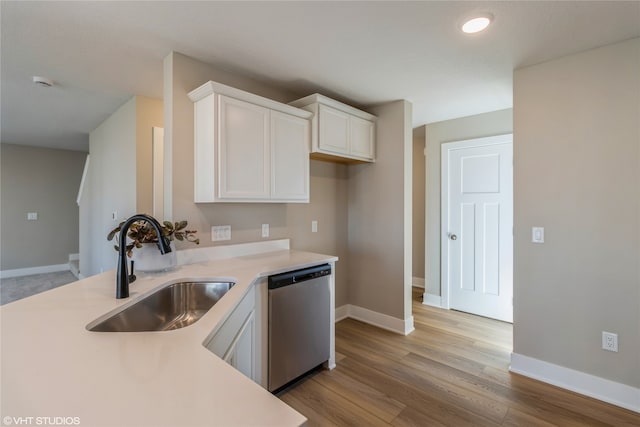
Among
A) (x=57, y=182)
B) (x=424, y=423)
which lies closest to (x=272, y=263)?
(x=424, y=423)

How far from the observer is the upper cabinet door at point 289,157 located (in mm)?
2404

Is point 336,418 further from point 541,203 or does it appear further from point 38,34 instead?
point 38,34

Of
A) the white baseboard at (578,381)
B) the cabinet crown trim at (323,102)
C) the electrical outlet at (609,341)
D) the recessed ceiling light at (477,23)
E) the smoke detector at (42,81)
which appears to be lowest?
the white baseboard at (578,381)

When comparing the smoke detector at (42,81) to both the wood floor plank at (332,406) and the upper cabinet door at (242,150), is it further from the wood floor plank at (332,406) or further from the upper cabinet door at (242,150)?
the wood floor plank at (332,406)

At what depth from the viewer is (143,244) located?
70.1 inches

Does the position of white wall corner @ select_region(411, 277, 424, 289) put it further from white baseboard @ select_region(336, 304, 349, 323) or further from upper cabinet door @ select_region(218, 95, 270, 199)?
upper cabinet door @ select_region(218, 95, 270, 199)

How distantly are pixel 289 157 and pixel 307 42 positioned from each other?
862 mm

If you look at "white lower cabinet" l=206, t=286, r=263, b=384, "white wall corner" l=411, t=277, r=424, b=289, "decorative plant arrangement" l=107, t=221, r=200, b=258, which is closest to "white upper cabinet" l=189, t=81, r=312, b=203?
"decorative plant arrangement" l=107, t=221, r=200, b=258

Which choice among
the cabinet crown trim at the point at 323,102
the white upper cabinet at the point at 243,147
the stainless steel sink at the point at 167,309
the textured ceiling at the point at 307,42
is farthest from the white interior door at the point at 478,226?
the stainless steel sink at the point at 167,309

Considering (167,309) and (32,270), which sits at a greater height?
(167,309)

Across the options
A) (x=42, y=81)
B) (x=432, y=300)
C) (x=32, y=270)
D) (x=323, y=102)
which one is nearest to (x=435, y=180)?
(x=432, y=300)

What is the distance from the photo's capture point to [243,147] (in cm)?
220

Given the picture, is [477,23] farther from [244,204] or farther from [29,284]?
[29,284]

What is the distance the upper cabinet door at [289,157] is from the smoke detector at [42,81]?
2.04 m
